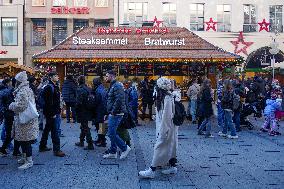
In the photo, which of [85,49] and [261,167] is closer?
[261,167]

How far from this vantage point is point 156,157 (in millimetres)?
7711

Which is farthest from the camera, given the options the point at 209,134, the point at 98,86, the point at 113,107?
the point at 209,134

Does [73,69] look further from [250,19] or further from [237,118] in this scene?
[250,19]

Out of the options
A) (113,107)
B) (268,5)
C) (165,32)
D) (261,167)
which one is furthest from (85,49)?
(268,5)

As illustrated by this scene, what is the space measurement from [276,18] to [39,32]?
731 inches

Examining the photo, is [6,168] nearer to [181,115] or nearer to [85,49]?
[181,115]

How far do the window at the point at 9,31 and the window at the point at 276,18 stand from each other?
19.7 meters

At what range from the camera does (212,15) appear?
109 ft

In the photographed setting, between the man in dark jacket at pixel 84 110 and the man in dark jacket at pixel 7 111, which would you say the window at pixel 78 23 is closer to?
the man in dark jacket at pixel 84 110

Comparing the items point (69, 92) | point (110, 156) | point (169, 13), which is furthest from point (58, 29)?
point (110, 156)

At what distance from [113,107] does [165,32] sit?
11.9 m

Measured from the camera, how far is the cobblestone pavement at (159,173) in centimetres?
732

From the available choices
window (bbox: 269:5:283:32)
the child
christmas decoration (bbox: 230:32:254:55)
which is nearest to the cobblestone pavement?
the child

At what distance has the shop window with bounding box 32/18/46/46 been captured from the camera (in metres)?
35.3
